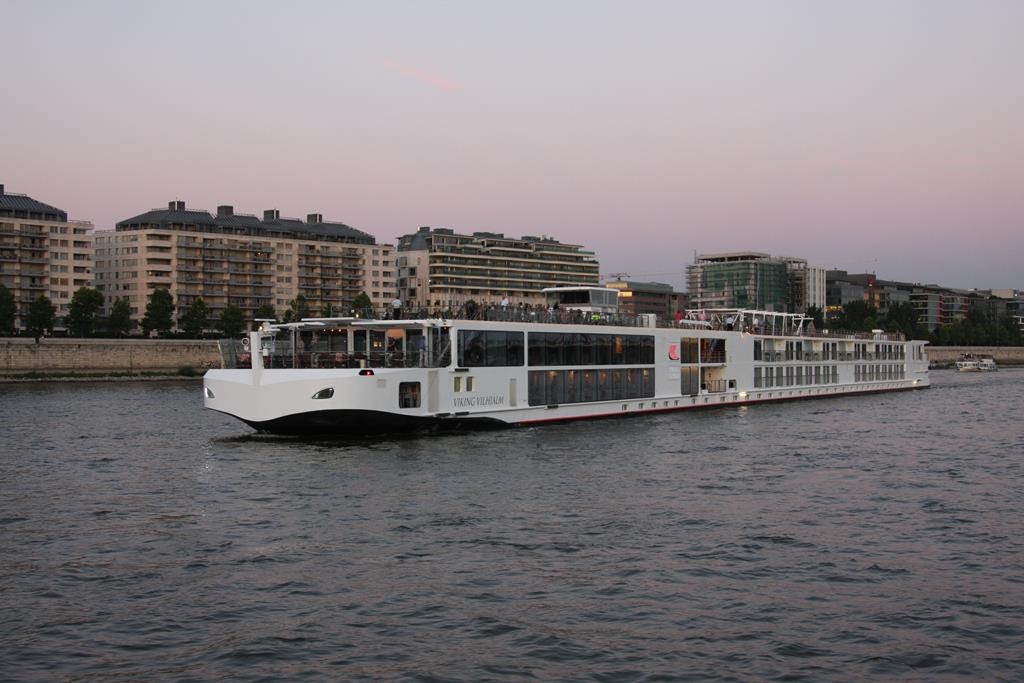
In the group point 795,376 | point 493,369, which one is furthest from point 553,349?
point 795,376

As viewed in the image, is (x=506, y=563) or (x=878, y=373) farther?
(x=878, y=373)

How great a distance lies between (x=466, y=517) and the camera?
30.7 metres

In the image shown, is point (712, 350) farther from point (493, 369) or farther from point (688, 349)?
point (493, 369)

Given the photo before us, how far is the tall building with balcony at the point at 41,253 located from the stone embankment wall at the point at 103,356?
35501 mm

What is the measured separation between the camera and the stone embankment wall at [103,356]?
117688mm

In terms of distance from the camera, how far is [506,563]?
25203mm

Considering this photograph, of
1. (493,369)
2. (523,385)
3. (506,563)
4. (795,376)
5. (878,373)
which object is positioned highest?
(493,369)

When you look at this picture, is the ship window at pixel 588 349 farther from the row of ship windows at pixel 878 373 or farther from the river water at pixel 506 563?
the row of ship windows at pixel 878 373

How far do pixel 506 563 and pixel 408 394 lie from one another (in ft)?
79.4

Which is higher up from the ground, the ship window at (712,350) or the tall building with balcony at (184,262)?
the tall building with balcony at (184,262)

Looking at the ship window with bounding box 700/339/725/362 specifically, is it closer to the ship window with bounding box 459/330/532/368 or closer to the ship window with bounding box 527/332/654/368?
the ship window with bounding box 527/332/654/368

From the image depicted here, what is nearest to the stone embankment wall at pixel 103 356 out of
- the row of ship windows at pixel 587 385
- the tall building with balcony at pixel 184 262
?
the tall building with balcony at pixel 184 262

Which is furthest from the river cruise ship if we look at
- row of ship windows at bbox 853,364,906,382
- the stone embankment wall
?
the stone embankment wall

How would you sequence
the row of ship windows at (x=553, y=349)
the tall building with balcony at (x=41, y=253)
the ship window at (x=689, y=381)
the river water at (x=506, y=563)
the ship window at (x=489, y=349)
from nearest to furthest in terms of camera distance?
the river water at (x=506, y=563)
the ship window at (x=489, y=349)
the row of ship windows at (x=553, y=349)
the ship window at (x=689, y=381)
the tall building with balcony at (x=41, y=253)
